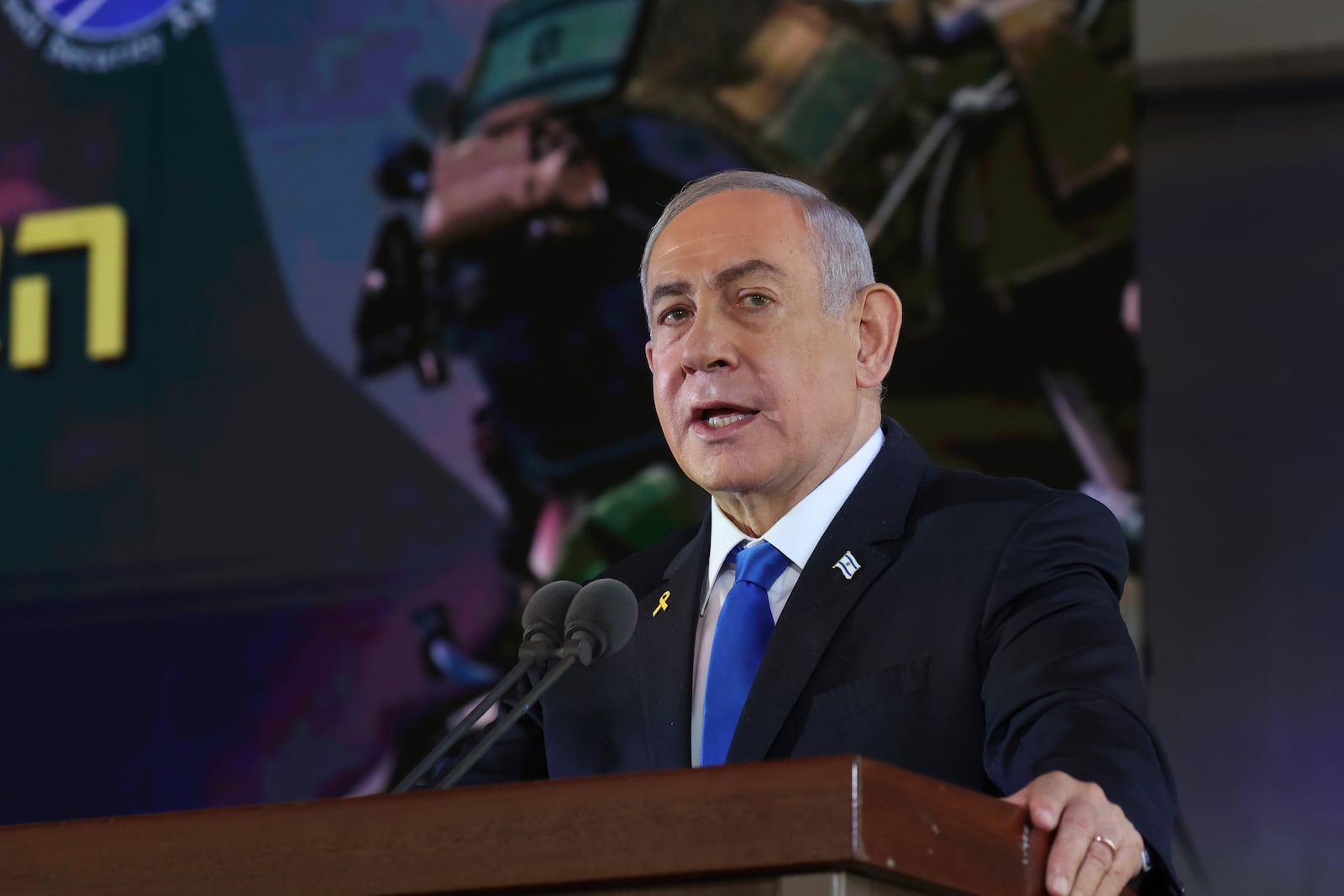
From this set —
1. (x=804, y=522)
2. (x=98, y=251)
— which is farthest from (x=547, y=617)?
(x=98, y=251)

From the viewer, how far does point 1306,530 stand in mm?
3508

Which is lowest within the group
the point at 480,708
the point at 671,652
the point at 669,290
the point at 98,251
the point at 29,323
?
the point at 29,323

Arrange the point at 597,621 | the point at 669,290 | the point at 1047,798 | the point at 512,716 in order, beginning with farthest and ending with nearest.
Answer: the point at 669,290, the point at 597,621, the point at 512,716, the point at 1047,798

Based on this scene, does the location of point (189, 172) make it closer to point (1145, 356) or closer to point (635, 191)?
point (635, 191)

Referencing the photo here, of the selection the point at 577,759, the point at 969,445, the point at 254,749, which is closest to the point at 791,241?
the point at 577,759

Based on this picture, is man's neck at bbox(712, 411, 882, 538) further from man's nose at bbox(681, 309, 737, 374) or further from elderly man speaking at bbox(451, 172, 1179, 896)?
man's nose at bbox(681, 309, 737, 374)

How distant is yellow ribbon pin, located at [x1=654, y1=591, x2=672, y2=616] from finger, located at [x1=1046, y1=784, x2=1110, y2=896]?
0.77 m

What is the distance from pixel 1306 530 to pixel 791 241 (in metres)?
1.99

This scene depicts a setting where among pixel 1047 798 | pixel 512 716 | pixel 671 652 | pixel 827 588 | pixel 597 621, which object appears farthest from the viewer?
pixel 671 652

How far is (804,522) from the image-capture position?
6.22ft

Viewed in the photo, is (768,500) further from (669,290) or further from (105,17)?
(105,17)

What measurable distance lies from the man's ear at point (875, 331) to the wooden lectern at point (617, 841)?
3.01 feet

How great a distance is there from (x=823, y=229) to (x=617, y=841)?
1.05 metres

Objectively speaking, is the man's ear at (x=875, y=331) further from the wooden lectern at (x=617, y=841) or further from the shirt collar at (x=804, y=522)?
the wooden lectern at (x=617, y=841)
